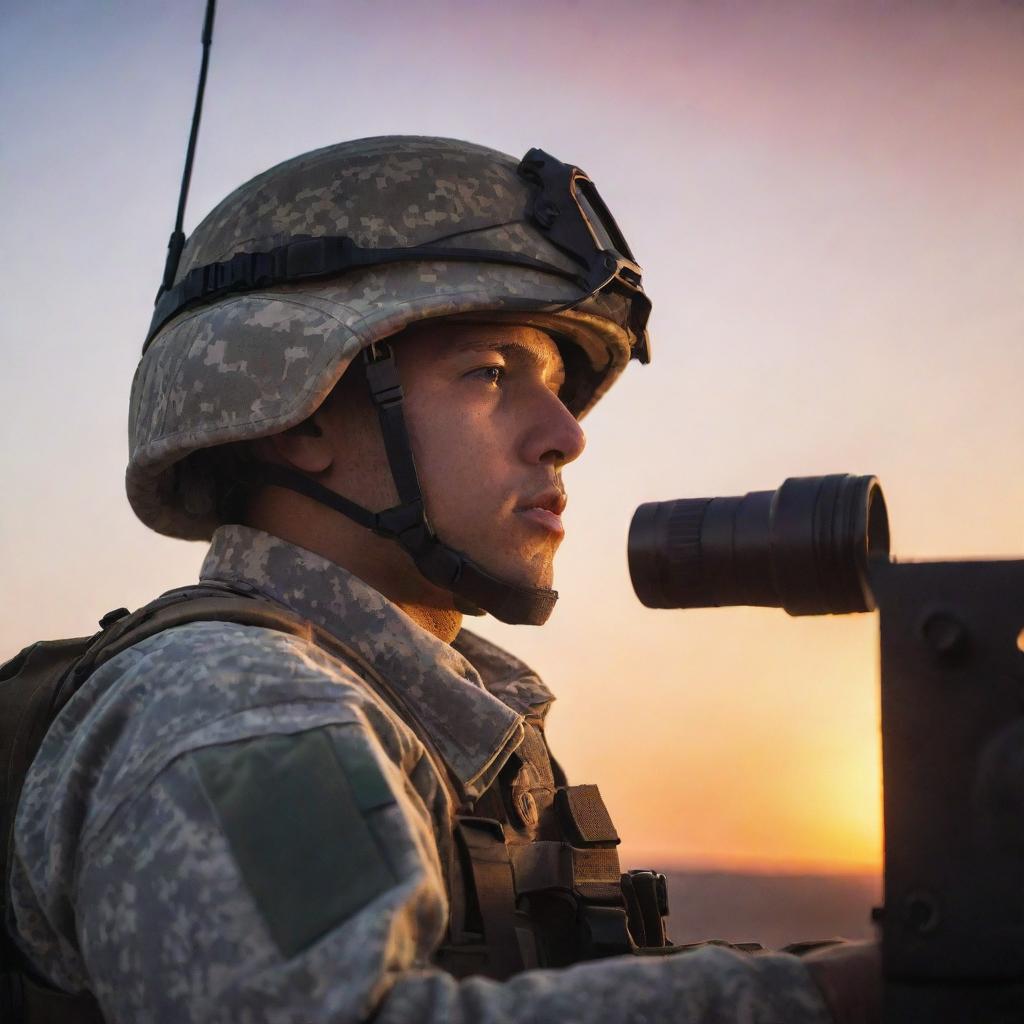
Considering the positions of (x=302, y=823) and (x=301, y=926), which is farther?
(x=302, y=823)

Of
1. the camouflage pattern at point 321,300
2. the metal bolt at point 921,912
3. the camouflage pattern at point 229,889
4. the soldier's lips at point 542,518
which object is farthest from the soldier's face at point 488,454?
the metal bolt at point 921,912

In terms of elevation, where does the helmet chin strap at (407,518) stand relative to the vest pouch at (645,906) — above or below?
above

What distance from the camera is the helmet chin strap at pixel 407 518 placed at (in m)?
3.28

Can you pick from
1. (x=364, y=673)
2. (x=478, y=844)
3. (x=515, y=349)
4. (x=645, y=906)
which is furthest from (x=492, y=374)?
(x=645, y=906)

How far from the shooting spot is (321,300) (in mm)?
3426

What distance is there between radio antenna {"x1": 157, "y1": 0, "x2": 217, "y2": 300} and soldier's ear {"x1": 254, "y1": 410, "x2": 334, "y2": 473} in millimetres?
773

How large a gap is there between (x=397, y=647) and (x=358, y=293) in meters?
1.00

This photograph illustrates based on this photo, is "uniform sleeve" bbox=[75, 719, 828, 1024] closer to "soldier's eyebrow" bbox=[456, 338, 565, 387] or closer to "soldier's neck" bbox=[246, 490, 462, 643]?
"soldier's neck" bbox=[246, 490, 462, 643]

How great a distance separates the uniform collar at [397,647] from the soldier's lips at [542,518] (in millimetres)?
419

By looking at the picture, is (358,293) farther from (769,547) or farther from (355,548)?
(769,547)

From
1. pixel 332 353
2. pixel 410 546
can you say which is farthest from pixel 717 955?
pixel 332 353

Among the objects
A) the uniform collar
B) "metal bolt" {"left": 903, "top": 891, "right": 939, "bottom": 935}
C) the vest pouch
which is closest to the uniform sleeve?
"metal bolt" {"left": 903, "top": 891, "right": 939, "bottom": 935}

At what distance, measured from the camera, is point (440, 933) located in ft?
6.69

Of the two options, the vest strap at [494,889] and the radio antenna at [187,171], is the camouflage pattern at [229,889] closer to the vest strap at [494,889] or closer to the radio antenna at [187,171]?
the vest strap at [494,889]
